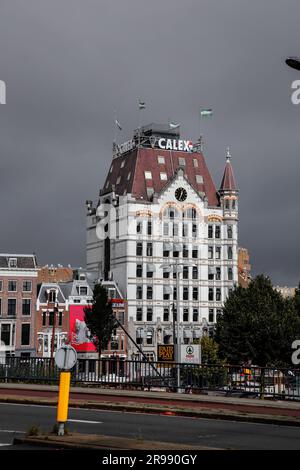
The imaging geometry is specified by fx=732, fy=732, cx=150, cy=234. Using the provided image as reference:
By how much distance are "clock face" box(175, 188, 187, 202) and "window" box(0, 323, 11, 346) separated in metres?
33.5

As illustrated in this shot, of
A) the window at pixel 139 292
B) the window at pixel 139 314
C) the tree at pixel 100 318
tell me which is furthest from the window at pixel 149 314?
the tree at pixel 100 318

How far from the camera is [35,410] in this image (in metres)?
20.3

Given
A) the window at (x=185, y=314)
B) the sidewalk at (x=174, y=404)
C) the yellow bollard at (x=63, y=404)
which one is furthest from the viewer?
the window at (x=185, y=314)

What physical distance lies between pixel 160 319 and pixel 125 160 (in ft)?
87.2

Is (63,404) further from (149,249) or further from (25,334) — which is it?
(149,249)

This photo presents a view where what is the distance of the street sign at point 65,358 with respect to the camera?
47.5 ft

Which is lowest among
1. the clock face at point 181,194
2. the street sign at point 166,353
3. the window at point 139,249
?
the street sign at point 166,353

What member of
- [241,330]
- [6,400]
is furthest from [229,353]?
[6,400]

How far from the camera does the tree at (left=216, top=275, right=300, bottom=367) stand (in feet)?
217

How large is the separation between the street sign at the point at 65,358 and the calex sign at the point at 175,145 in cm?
9976

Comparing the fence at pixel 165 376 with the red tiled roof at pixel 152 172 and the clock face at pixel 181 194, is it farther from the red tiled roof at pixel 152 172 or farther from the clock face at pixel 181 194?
the clock face at pixel 181 194

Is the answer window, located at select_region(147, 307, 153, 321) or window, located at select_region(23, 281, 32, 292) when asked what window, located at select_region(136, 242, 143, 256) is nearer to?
window, located at select_region(147, 307, 153, 321)

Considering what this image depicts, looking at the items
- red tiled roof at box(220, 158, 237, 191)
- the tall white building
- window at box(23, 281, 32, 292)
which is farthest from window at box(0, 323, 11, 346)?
red tiled roof at box(220, 158, 237, 191)
